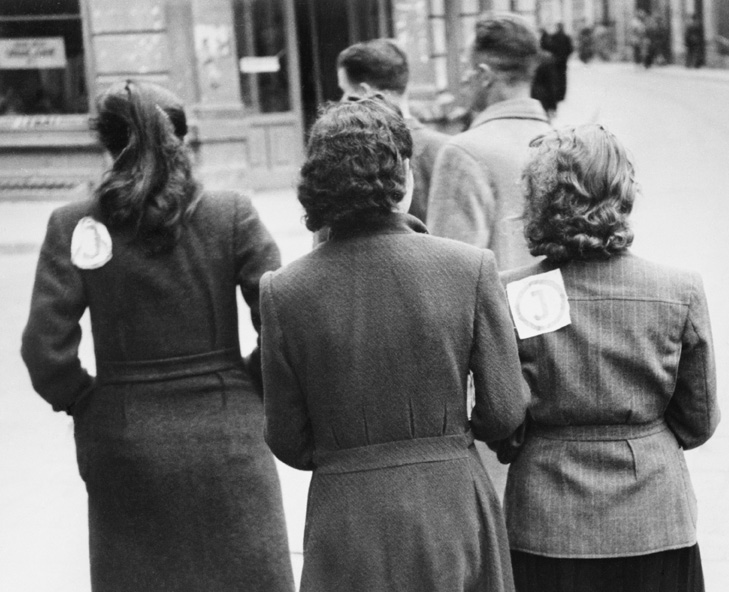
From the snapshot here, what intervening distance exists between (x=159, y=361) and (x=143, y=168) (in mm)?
537

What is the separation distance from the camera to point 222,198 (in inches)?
132

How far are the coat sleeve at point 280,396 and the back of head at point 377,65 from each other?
82.5 inches

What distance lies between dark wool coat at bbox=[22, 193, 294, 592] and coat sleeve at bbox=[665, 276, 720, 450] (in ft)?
3.85

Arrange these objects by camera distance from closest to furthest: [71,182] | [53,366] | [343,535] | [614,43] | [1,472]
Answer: [343,535] → [53,366] → [1,472] → [71,182] → [614,43]

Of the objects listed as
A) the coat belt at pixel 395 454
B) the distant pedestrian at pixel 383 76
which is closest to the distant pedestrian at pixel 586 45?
the distant pedestrian at pixel 383 76

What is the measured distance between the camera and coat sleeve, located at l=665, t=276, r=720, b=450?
9.06ft

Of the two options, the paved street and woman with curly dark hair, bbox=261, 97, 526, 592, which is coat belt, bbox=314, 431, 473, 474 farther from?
the paved street

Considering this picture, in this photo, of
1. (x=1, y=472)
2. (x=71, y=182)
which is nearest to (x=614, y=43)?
(x=71, y=182)

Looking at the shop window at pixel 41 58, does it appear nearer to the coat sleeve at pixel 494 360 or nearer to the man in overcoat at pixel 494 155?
the man in overcoat at pixel 494 155

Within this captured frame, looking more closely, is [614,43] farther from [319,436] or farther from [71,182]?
[319,436]

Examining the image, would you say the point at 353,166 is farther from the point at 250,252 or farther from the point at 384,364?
the point at 250,252

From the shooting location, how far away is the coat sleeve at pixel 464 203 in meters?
3.74

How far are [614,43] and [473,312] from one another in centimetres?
5694

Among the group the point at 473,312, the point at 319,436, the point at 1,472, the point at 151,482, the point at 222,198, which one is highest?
the point at 222,198
